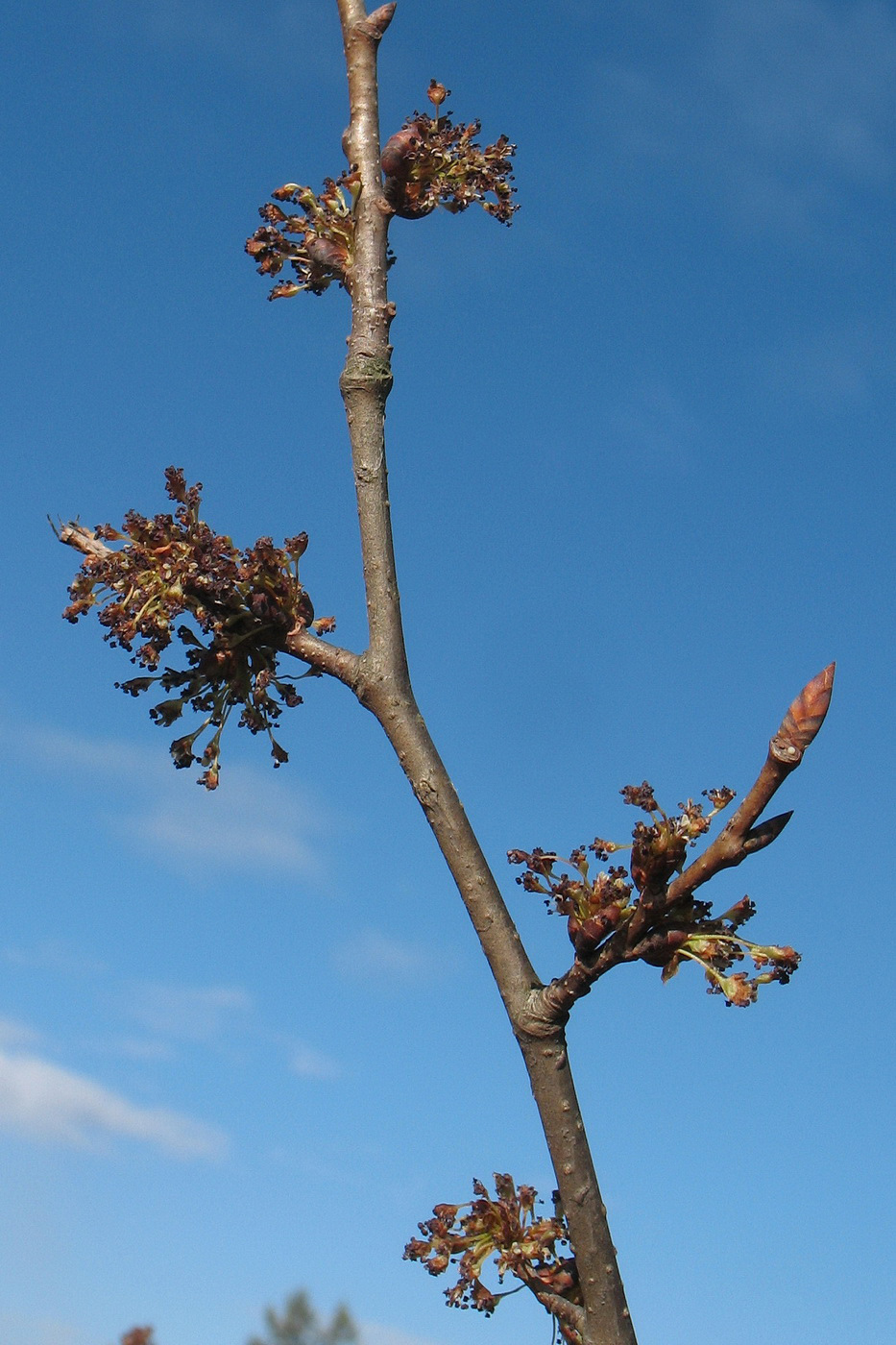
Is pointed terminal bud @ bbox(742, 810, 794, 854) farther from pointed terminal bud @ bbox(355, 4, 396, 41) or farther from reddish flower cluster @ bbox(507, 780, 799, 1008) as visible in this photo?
pointed terminal bud @ bbox(355, 4, 396, 41)

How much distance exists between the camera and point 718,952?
3283 millimetres

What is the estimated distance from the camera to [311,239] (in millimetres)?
4441

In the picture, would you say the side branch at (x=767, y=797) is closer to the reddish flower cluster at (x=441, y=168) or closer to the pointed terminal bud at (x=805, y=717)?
the pointed terminal bud at (x=805, y=717)

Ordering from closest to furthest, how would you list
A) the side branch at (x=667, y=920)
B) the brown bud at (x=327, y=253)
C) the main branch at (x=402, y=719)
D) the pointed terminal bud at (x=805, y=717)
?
1. the pointed terminal bud at (x=805, y=717)
2. the side branch at (x=667, y=920)
3. the main branch at (x=402, y=719)
4. the brown bud at (x=327, y=253)

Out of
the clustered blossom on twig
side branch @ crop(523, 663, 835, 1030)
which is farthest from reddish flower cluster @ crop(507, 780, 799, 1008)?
the clustered blossom on twig

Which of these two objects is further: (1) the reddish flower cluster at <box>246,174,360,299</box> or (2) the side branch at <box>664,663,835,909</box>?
(1) the reddish flower cluster at <box>246,174,360,299</box>

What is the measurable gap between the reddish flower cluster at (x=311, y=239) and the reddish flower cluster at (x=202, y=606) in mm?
1000

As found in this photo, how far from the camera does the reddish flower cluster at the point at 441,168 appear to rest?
450 centimetres

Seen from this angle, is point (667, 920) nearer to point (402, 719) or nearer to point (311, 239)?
point (402, 719)

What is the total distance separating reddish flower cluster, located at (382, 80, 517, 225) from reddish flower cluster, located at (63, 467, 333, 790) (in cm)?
137

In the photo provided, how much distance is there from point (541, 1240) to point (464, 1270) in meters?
0.23

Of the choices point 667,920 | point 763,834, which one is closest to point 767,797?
point 763,834

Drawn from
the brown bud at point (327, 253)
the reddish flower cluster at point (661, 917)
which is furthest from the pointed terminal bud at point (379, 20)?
the reddish flower cluster at point (661, 917)

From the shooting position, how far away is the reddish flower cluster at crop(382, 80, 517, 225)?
4500 millimetres
